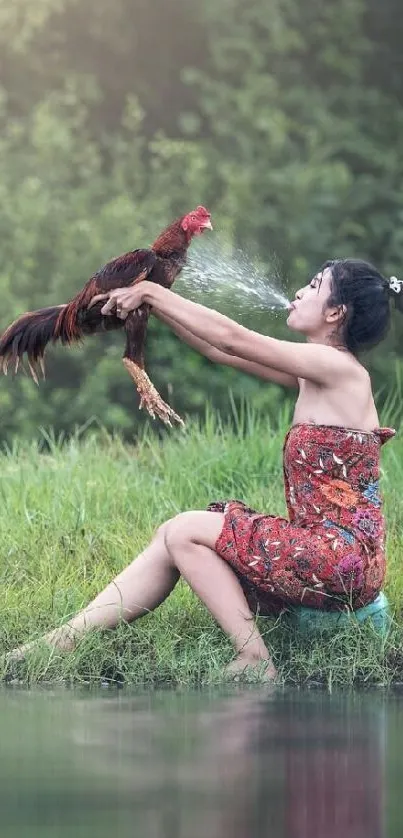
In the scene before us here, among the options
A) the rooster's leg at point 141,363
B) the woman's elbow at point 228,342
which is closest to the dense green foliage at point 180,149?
the rooster's leg at point 141,363

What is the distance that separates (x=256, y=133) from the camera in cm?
1106

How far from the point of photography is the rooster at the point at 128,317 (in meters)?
5.06

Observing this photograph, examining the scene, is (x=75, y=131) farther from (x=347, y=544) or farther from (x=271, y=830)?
(x=271, y=830)

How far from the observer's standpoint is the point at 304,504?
504 cm

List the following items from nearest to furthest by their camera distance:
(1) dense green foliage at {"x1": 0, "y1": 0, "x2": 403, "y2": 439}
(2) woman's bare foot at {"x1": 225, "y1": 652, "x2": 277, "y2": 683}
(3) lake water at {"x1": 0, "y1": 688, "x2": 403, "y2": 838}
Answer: (3) lake water at {"x1": 0, "y1": 688, "x2": 403, "y2": 838} < (2) woman's bare foot at {"x1": 225, "y1": 652, "x2": 277, "y2": 683} < (1) dense green foliage at {"x1": 0, "y1": 0, "x2": 403, "y2": 439}

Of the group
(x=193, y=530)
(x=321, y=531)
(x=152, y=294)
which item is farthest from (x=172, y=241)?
(x=321, y=531)

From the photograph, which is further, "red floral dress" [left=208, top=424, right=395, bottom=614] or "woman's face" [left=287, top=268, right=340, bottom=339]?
"woman's face" [left=287, top=268, right=340, bottom=339]

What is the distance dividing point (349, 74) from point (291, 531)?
6708 mm

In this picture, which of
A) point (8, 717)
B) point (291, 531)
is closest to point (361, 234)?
point (291, 531)

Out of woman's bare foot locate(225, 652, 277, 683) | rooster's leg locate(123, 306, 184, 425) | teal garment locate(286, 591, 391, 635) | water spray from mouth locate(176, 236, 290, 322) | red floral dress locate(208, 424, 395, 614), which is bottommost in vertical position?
woman's bare foot locate(225, 652, 277, 683)

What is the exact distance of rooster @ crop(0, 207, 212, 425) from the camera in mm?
5062

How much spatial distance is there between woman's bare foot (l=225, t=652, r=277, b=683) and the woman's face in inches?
37.7

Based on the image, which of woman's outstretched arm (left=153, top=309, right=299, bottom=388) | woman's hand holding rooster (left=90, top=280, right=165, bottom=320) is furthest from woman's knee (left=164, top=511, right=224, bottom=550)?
woman's hand holding rooster (left=90, top=280, right=165, bottom=320)

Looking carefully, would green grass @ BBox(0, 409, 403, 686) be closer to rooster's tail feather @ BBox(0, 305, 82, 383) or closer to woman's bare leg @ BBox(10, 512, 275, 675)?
woman's bare leg @ BBox(10, 512, 275, 675)
